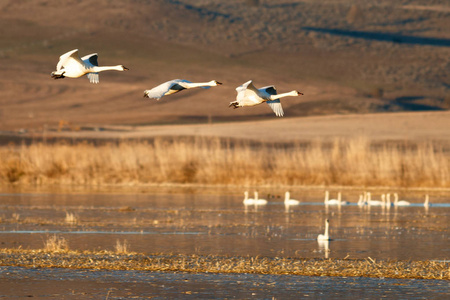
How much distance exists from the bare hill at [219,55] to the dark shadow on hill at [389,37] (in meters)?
0.15

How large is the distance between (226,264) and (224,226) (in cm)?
1017

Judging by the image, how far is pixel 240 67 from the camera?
431 ft

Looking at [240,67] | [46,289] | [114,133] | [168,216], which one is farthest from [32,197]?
[240,67]

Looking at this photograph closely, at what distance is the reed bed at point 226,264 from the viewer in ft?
65.3

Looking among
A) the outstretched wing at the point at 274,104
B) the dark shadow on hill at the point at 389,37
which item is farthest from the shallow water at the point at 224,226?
the dark shadow on hill at the point at 389,37

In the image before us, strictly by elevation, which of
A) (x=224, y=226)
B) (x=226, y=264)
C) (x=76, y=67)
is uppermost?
(x=76, y=67)

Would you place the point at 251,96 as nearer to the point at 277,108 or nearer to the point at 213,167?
the point at 277,108

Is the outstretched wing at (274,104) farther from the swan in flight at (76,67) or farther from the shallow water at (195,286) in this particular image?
the shallow water at (195,286)

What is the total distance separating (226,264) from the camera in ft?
68.4

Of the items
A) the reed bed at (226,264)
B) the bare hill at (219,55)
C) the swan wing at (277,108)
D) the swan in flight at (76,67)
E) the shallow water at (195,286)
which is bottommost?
the shallow water at (195,286)

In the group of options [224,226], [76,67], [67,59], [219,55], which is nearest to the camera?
[76,67]

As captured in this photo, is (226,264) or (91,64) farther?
(226,264)

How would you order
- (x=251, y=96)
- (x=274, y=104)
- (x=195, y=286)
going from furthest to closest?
(x=195, y=286) → (x=274, y=104) → (x=251, y=96)

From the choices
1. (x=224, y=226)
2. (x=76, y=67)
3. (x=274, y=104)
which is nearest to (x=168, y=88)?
(x=76, y=67)
